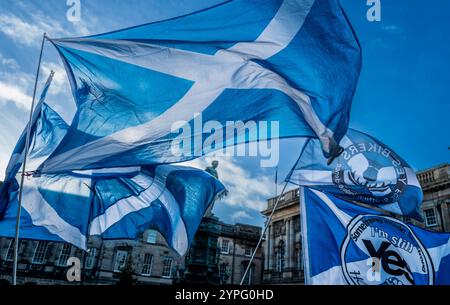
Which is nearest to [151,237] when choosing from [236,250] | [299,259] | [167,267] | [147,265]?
[147,265]

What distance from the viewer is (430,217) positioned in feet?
96.3

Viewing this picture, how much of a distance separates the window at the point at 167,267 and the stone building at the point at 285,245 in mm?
12581

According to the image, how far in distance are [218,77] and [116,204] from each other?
535cm

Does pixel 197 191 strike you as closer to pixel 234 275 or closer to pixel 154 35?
pixel 154 35

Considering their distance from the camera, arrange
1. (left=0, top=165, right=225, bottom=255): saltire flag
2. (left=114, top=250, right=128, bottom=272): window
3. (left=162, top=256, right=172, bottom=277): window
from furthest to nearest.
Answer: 1. (left=162, top=256, right=172, bottom=277): window
2. (left=114, top=250, right=128, bottom=272): window
3. (left=0, top=165, right=225, bottom=255): saltire flag

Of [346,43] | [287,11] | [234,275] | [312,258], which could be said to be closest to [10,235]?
[312,258]

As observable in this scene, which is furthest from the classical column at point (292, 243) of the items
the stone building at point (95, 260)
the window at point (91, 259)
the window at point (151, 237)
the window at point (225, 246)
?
the window at point (91, 259)

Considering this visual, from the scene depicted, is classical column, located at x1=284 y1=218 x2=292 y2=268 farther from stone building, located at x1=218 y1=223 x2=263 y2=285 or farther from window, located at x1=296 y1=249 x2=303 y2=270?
stone building, located at x1=218 y1=223 x2=263 y2=285

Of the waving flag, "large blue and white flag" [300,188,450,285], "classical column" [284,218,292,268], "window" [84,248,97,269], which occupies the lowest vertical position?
"large blue and white flag" [300,188,450,285]

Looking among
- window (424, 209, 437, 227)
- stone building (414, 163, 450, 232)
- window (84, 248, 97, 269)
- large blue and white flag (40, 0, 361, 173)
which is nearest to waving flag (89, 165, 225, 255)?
large blue and white flag (40, 0, 361, 173)

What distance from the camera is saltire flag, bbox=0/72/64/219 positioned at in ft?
24.0

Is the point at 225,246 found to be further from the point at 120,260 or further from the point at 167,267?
the point at 120,260
